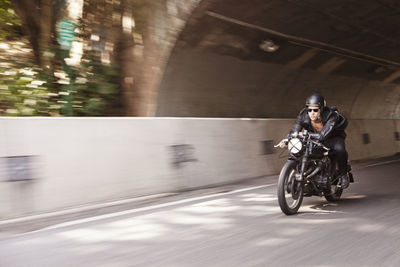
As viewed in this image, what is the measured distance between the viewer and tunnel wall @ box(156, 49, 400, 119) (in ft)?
36.7

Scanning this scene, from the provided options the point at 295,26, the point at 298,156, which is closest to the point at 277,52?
the point at 295,26

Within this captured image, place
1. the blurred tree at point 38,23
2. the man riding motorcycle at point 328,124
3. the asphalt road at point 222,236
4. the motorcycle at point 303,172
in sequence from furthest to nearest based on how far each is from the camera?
the blurred tree at point 38,23, the man riding motorcycle at point 328,124, the motorcycle at point 303,172, the asphalt road at point 222,236

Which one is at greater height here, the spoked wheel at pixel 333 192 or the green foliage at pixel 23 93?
the green foliage at pixel 23 93

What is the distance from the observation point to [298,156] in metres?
6.09

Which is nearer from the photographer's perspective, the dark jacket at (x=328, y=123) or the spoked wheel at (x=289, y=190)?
the spoked wheel at (x=289, y=190)

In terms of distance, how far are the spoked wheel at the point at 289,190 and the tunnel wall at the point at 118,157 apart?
2.45m

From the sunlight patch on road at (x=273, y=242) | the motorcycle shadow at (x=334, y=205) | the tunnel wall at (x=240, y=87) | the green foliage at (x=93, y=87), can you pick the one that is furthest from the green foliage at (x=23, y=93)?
the sunlight patch on road at (x=273, y=242)

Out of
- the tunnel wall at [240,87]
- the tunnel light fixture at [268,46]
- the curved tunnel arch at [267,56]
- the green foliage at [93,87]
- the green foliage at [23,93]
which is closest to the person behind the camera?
the green foliage at [23,93]

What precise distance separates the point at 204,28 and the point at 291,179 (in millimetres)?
5400

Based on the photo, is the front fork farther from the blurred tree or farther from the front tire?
the blurred tree

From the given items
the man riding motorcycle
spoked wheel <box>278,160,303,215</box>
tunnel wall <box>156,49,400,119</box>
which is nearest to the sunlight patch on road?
spoked wheel <box>278,160,303,215</box>

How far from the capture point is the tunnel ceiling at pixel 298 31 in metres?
10.2

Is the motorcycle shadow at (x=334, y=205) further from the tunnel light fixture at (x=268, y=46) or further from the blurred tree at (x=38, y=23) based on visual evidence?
the blurred tree at (x=38, y=23)

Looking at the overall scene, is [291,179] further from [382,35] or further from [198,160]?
[382,35]
